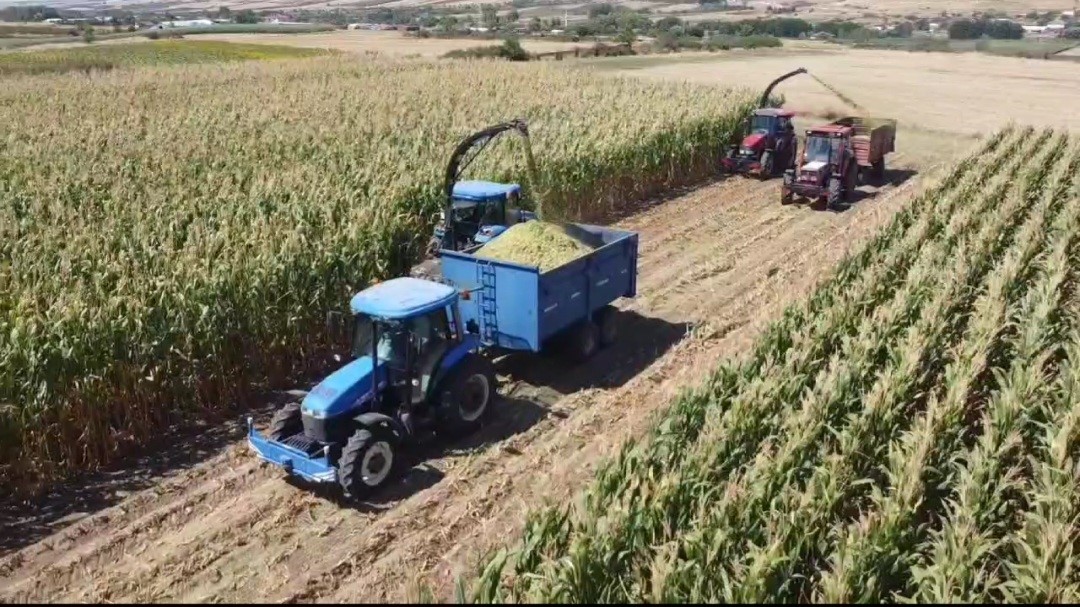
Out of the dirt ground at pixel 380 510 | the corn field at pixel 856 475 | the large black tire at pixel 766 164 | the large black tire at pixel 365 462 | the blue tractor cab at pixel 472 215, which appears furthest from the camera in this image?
the large black tire at pixel 766 164

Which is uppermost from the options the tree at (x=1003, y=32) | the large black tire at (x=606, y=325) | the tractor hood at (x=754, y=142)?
the tree at (x=1003, y=32)

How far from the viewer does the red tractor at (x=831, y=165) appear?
20.8 m

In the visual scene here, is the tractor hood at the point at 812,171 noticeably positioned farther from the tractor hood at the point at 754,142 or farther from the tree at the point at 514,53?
the tree at the point at 514,53

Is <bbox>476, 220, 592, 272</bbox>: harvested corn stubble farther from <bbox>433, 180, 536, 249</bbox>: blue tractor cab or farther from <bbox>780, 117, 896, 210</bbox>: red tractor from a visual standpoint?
<bbox>780, 117, 896, 210</bbox>: red tractor

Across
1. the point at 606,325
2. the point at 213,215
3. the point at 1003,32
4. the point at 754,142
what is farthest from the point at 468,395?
the point at 1003,32

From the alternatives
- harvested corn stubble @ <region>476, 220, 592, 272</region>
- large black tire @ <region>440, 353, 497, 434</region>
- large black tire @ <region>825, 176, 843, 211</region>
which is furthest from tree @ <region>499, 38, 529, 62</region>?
large black tire @ <region>440, 353, 497, 434</region>

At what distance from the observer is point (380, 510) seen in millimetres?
8773

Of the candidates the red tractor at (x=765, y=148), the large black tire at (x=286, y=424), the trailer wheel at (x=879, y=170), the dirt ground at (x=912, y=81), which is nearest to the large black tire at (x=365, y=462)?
the large black tire at (x=286, y=424)

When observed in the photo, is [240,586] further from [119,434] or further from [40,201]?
[40,201]

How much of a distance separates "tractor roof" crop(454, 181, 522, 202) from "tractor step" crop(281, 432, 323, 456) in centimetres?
554

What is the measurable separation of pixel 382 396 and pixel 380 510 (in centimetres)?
124

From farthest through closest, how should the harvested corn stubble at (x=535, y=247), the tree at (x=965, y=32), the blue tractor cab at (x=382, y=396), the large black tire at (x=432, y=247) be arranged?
1. the tree at (x=965, y=32)
2. the large black tire at (x=432, y=247)
3. the harvested corn stubble at (x=535, y=247)
4. the blue tractor cab at (x=382, y=396)

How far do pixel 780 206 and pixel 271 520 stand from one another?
52.0 feet

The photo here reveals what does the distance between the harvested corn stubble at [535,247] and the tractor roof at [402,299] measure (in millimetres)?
2053
